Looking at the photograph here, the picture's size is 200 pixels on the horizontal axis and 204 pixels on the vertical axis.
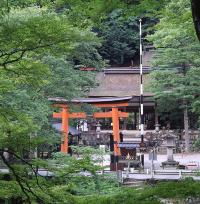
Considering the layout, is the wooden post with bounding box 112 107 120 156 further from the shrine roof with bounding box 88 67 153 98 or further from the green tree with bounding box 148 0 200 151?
the shrine roof with bounding box 88 67 153 98

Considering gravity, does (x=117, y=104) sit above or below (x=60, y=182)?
above

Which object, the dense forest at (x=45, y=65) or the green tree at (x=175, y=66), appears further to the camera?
the green tree at (x=175, y=66)

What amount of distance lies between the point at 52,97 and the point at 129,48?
83.4ft

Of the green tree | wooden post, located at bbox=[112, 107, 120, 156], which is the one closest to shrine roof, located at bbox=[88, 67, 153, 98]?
the green tree

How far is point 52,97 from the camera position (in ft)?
54.7

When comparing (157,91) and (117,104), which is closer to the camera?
(117,104)

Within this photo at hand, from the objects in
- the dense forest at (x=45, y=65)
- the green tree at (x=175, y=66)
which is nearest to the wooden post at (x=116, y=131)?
the green tree at (x=175, y=66)

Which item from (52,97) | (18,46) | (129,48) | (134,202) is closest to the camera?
(134,202)

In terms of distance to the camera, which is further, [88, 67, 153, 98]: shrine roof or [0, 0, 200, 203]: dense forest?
[88, 67, 153, 98]: shrine roof

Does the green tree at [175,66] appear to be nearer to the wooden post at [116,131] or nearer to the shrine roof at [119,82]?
the wooden post at [116,131]

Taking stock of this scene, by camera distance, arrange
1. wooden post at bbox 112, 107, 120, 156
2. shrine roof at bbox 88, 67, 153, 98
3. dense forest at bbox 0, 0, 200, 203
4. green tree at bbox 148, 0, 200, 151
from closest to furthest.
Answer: dense forest at bbox 0, 0, 200, 203 → wooden post at bbox 112, 107, 120, 156 → green tree at bbox 148, 0, 200, 151 → shrine roof at bbox 88, 67, 153, 98

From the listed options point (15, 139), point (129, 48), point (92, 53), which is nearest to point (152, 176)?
point (92, 53)

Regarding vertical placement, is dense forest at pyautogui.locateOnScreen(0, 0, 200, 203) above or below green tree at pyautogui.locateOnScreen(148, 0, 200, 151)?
below

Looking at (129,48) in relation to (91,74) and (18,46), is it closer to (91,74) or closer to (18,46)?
(91,74)
